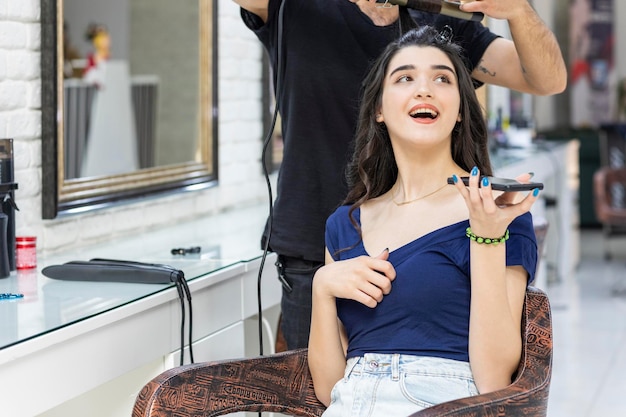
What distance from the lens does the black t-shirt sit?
2.00 metres

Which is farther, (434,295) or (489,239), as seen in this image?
(434,295)

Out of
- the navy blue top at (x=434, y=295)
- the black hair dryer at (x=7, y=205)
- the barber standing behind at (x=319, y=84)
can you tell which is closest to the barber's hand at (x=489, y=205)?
the navy blue top at (x=434, y=295)

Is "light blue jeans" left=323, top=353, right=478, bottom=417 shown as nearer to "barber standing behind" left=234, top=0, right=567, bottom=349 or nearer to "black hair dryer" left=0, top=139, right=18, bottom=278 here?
"barber standing behind" left=234, top=0, right=567, bottom=349

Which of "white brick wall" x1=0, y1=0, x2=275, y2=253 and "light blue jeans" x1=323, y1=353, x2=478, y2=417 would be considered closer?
"light blue jeans" x1=323, y1=353, x2=478, y2=417

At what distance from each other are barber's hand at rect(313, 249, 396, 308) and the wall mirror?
121 centimetres

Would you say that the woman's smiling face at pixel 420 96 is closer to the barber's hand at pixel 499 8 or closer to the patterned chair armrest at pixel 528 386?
the barber's hand at pixel 499 8

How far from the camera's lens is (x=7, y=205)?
2082mm

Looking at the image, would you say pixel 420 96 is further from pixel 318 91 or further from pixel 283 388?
pixel 283 388

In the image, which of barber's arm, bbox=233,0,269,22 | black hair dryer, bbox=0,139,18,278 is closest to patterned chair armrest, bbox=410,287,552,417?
barber's arm, bbox=233,0,269,22

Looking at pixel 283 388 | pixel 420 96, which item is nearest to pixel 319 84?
pixel 420 96

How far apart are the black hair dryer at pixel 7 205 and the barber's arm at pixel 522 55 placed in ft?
3.34

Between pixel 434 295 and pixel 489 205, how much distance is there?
0.25 meters

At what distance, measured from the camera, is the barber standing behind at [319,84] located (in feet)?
6.54

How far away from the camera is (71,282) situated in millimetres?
1990
